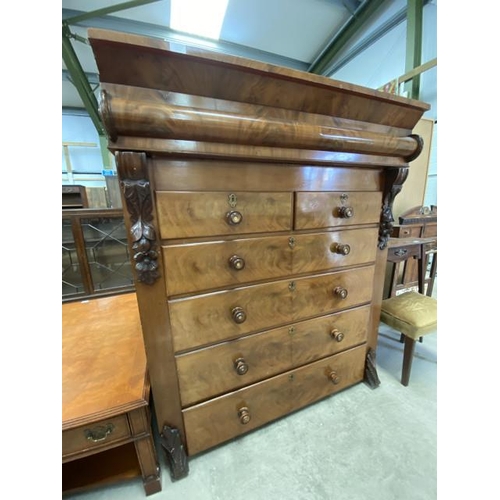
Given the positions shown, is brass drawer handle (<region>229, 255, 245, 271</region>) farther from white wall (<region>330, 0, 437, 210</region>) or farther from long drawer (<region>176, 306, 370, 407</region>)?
white wall (<region>330, 0, 437, 210</region>)

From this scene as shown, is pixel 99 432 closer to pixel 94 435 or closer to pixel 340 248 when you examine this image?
pixel 94 435

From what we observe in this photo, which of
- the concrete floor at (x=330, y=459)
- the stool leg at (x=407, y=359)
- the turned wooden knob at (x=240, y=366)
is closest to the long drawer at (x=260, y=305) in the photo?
the turned wooden knob at (x=240, y=366)

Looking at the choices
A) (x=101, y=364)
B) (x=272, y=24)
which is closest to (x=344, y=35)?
(x=272, y=24)

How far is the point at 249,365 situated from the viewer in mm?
997

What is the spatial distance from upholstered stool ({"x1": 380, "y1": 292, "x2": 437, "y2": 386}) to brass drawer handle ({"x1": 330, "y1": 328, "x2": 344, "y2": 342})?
1.66 ft

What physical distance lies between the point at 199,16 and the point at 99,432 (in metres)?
3.79

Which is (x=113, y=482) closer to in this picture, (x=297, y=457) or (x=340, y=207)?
(x=297, y=457)

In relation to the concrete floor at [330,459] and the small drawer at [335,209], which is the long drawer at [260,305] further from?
the concrete floor at [330,459]

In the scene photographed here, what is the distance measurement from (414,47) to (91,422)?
362 centimetres

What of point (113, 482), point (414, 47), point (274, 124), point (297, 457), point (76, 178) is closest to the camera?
point (274, 124)

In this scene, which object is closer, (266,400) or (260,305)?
(260,305)

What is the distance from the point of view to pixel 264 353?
1.02 metres

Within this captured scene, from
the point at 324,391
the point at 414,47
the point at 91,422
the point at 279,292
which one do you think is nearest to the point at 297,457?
the point at 324,391

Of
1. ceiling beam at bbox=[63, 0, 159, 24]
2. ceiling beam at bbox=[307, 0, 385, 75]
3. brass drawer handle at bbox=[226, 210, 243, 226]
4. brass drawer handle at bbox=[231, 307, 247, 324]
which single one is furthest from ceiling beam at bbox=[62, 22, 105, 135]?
ceiling beam at bbox=[307, 0, 385, 75]
